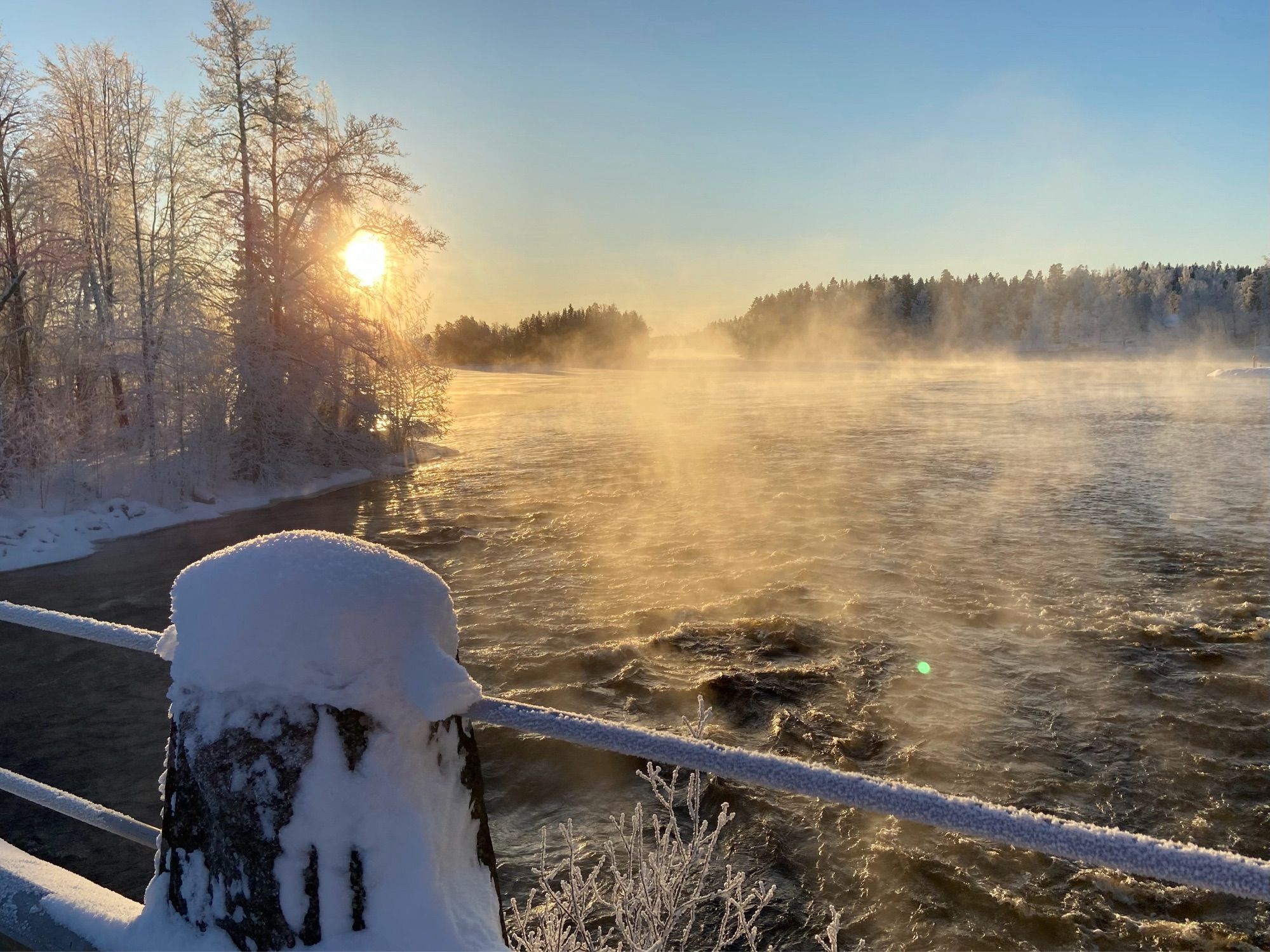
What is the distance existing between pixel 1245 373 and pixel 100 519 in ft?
237

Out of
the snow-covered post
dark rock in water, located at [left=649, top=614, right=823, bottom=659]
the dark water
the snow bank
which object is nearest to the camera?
the snow-covered post

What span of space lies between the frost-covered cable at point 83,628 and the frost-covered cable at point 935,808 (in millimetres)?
860

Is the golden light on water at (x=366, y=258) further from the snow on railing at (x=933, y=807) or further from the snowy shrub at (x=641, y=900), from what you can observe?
the snow on railing at (x=933, y=807)

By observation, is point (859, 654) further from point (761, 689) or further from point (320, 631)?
point (320, 631)

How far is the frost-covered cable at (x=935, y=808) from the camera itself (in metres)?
0.99

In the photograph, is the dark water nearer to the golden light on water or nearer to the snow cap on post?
the snow cap on post

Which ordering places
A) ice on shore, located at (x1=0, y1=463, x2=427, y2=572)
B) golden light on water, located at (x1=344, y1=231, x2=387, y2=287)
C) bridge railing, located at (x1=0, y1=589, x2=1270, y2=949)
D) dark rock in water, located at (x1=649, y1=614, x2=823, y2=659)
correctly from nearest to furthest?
1. bridge railing, located at (x1=0, y1=589, x2=1270, y2=949)
2. dark rock in water, located at (x1=649, y1=614, x2=823, y2=659)
3. ice on shore, located at (x1=0, y1=463, x2=427, y2=572)
4. golden light on water, located at (x1=344, y1=231, x2=387, y2=287)

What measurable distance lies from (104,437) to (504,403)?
27.9 metres

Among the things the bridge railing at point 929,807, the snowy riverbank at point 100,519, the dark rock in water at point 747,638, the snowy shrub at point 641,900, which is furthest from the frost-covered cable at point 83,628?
the snowy riverbank at point 100,519

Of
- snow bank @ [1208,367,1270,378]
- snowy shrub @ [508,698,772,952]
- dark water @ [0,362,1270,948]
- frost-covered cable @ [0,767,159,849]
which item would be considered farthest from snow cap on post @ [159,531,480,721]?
snow bank @ [1208,367,1270,378]

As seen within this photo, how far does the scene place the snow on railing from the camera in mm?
995

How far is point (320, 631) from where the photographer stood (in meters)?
1.31

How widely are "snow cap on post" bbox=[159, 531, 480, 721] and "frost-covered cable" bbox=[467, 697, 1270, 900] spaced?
0.15 m

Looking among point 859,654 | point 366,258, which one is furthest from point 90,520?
point 859,654
